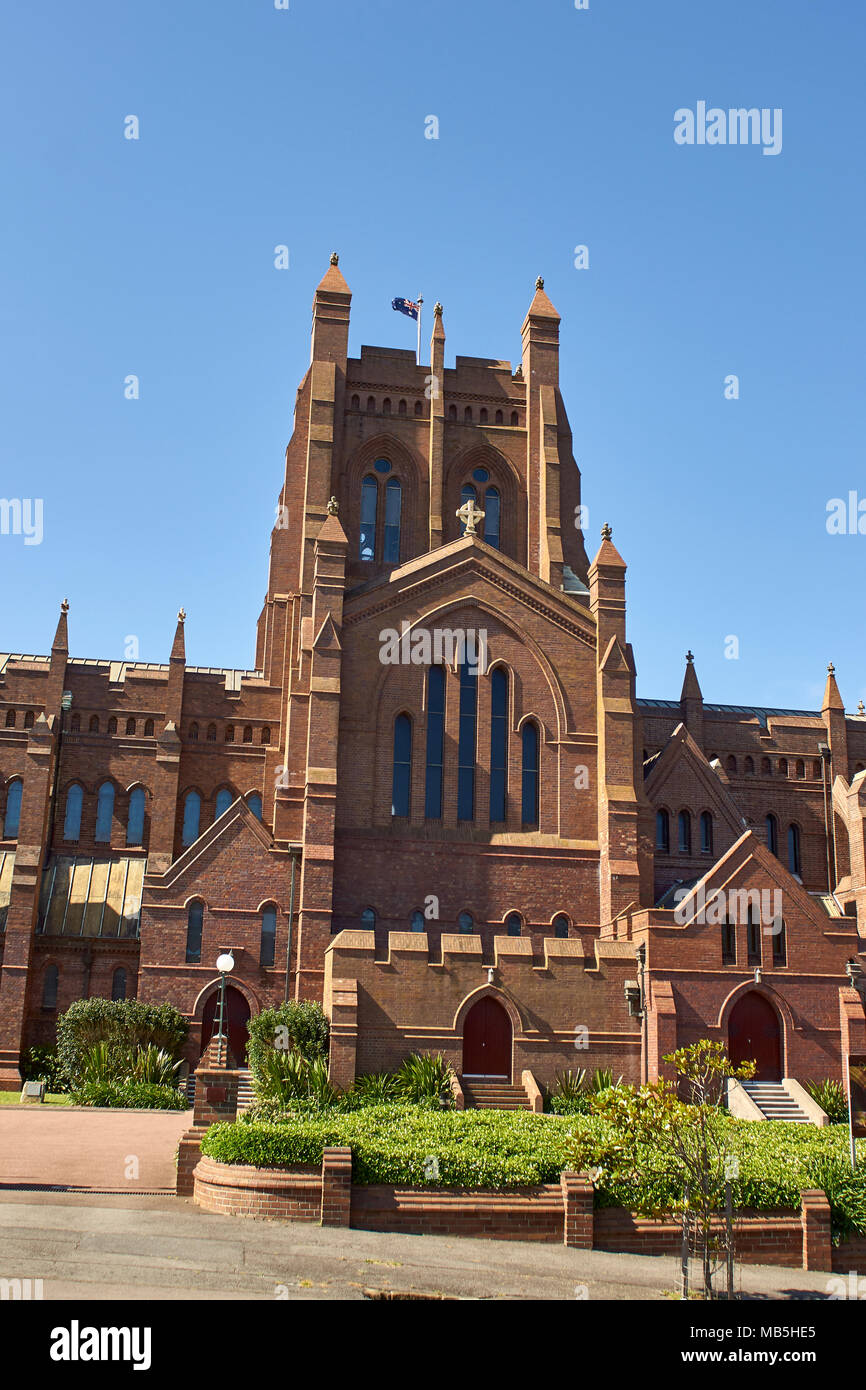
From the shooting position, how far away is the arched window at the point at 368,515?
46.9 m

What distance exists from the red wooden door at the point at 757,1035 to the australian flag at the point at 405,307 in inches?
1167

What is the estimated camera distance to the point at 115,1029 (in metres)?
35.0

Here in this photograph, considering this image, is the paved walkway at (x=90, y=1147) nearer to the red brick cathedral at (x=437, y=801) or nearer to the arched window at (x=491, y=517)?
the red brick cathedral at (x=437, y=801)

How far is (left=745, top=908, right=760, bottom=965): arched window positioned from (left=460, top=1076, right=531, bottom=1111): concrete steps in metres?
6.85

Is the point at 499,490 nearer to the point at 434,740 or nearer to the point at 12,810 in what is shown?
the point at 434,740

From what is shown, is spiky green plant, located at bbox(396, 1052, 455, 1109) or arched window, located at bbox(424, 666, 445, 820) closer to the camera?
spiky green plant, located at bbox(396, 1052, 455, 1109)

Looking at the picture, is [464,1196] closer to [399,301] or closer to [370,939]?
[370,939]

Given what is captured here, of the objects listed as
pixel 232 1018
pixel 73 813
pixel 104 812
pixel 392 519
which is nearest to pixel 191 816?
pixel 104 812

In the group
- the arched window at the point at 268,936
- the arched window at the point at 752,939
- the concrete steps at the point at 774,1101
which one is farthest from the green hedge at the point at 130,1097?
the arched window at the point at 752,939

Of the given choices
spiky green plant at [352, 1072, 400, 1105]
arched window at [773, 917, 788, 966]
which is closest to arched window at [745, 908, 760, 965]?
arched window at [773, 917, 788, 966]

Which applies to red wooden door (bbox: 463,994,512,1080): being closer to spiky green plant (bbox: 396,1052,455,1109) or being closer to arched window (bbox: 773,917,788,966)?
spiky green plant (bbox: 396,1052,455,1109)

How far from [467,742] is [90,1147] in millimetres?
16768

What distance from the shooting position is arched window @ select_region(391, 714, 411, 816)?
3800 cm
